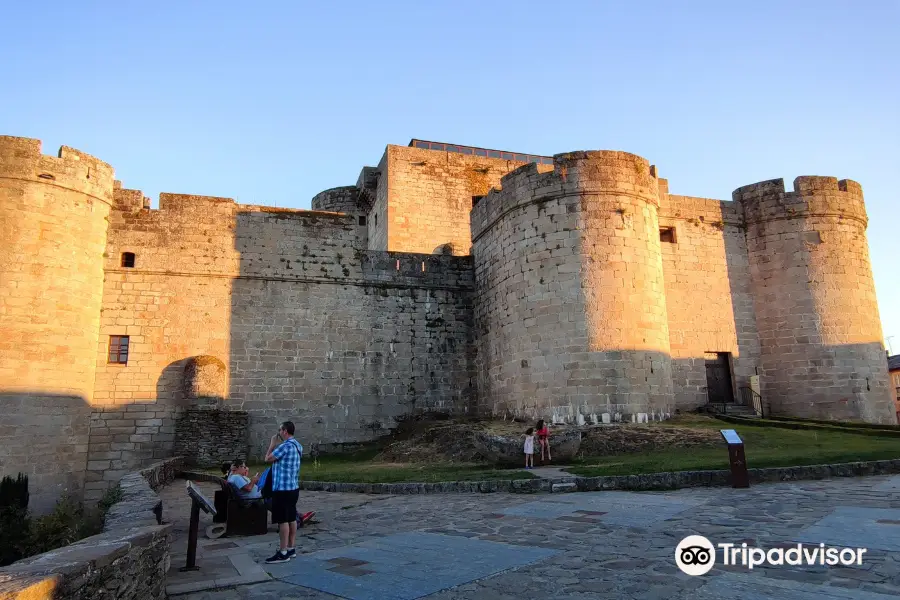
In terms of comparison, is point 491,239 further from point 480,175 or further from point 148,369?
point 148,369

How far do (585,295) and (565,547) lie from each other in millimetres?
11102

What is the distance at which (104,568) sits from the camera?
380 centimetres

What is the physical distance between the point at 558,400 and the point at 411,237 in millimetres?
11089

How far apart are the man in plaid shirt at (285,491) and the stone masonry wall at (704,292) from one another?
1463 centimetres

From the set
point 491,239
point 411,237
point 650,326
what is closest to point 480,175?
point 411,237

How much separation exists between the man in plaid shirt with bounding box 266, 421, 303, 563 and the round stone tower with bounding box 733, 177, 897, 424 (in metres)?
17.6

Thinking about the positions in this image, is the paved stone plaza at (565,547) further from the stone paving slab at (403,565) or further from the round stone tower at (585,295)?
the round stone tower at (585,295)

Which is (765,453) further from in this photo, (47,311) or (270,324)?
(47,311)

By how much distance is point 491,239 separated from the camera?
20219mm

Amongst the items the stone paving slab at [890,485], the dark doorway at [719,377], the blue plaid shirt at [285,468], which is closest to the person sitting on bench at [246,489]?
the blue plaid shirt at [285,468]

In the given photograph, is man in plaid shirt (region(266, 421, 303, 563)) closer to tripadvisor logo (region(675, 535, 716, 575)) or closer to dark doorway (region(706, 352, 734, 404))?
tripadvisor logo (region(675, 535, 716, 575))

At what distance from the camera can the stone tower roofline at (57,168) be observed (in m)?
16.4

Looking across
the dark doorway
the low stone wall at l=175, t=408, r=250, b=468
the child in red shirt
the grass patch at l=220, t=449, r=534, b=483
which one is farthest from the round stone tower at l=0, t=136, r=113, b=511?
the dark doorway

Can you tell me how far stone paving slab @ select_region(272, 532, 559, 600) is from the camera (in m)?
4.93
